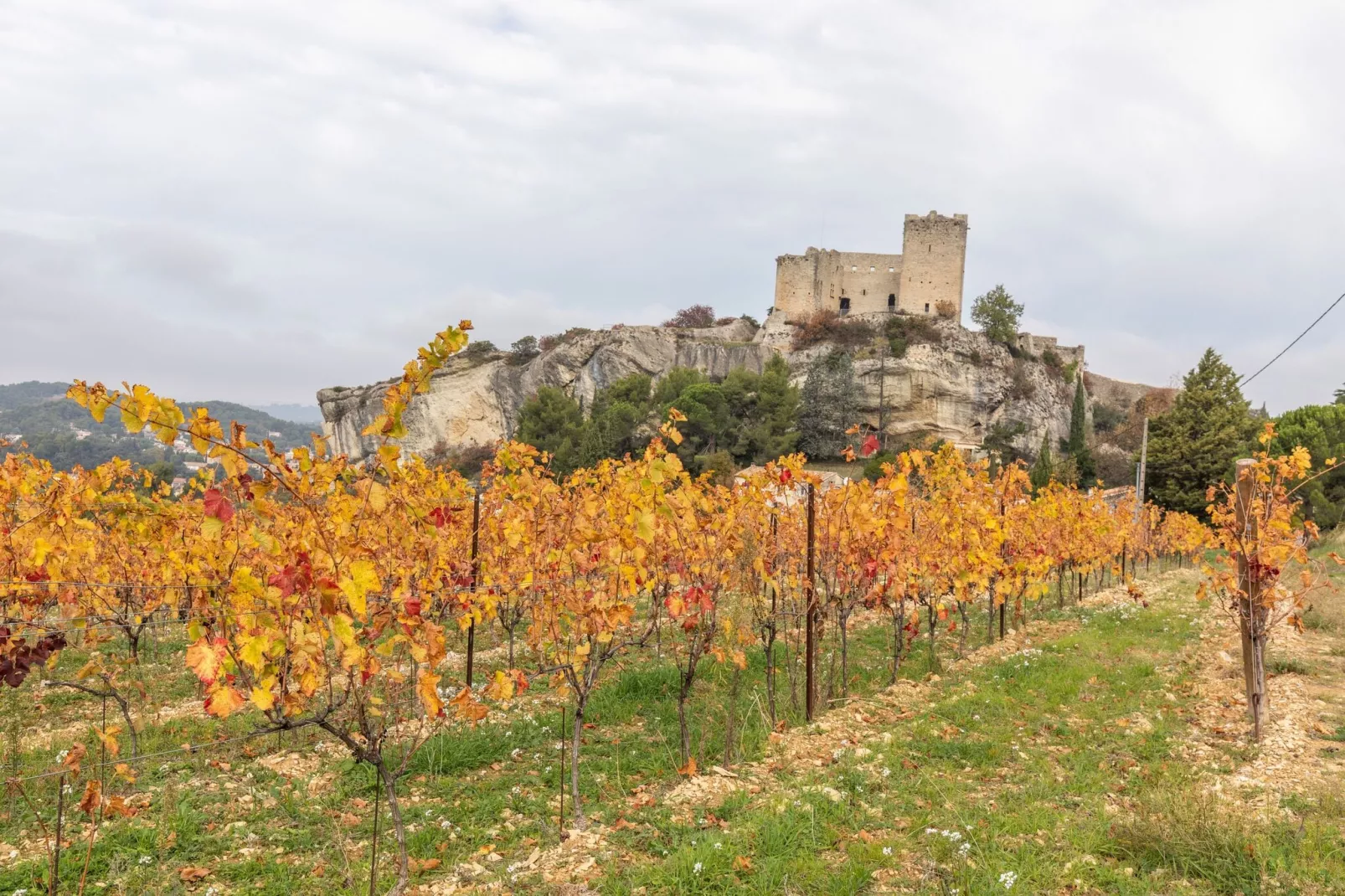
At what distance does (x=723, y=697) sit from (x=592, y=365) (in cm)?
4037

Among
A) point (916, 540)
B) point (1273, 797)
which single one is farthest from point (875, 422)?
point (1273, 797)

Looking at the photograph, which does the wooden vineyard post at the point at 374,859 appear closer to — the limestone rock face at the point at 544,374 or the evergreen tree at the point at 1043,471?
the evergreen tree at the point at 1043,471

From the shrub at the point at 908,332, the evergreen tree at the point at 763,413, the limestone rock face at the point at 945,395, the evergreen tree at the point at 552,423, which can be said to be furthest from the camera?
the shrub at the point at 908,332

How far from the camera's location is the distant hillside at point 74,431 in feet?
174

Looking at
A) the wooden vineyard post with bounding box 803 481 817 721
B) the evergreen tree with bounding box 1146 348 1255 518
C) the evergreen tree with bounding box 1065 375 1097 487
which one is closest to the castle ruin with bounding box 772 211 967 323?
the evergreen tree with bounding box 1065 375 1097 487

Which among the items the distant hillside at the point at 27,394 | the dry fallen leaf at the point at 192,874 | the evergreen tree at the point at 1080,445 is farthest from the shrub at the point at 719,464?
the distant hillside at the point at 27,394

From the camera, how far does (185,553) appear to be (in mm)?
6629

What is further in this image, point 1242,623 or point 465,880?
point 1242,623

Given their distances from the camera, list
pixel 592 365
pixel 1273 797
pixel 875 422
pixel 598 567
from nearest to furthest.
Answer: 1. pixel 1273 797
2. pixel 598 567
3. pixel 875 422
4. pixel 592 365

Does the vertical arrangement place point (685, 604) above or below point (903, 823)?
above

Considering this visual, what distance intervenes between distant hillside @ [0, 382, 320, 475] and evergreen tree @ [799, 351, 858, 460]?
23233mm

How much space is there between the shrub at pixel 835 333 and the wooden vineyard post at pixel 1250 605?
1557 inches

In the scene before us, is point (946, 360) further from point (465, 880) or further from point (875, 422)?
point (465, 880)

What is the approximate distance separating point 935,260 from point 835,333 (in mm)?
8825
